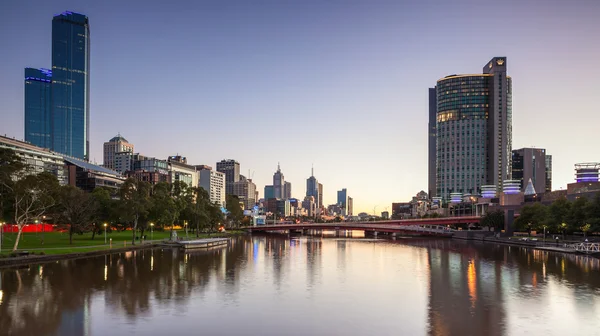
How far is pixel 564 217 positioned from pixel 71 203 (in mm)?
106728

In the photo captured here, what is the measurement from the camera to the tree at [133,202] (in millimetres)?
90312

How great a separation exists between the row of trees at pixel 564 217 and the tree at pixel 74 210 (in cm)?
10135

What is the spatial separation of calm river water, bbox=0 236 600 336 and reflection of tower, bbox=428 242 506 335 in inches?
3.3

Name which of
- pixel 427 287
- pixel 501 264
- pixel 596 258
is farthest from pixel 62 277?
pixel 596 258

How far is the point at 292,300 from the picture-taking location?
4003 centimetres

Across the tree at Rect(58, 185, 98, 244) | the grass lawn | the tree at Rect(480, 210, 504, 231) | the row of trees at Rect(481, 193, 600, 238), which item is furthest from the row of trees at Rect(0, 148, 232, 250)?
the tree at Rect(480, 210, 504, 231)

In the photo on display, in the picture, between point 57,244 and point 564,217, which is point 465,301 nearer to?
point 57,244

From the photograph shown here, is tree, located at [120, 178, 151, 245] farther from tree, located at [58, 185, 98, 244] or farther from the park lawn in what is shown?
tree, located at [58, 185, 98, 244]

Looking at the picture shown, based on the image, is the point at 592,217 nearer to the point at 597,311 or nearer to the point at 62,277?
the point at 597,311

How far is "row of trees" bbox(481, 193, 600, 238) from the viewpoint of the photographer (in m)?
102

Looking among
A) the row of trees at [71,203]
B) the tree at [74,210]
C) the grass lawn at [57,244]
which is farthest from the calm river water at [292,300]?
the tree at [74,210]

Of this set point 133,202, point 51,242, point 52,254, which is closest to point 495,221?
point 133,202

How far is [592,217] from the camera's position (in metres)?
101

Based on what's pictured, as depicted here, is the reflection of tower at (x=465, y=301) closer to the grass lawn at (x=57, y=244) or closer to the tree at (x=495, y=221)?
the grass lawn at (x=57, y=244)
